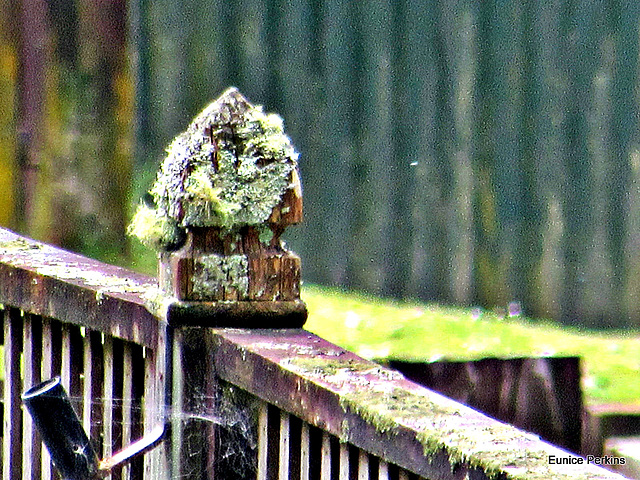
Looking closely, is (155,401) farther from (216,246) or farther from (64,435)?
(216,246)

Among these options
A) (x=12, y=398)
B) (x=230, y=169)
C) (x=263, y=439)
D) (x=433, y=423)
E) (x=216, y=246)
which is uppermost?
(x=230, y=169)

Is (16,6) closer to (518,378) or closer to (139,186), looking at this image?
(139,186)

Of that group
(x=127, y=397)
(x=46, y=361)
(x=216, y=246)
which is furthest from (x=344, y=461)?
(x=46, y=361)

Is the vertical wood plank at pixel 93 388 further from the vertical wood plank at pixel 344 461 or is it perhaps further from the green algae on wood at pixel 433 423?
the vertical wood plank at pixel 344 461

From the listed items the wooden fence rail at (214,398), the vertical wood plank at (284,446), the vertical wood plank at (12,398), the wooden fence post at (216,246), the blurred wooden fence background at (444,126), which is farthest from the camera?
the blurred wooden fence background at (444,126)

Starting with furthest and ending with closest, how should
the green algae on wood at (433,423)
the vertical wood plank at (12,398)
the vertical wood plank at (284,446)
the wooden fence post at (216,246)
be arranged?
the vertical wood plank at (12,398)
the wooden fence post at (216,246)
the vertical wood plank at (284,446)
the green algae on wood at (433,423)

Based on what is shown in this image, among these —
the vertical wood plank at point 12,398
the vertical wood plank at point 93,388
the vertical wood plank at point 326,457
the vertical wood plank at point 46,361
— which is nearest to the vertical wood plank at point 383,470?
the vertical wood plank at point 326,457

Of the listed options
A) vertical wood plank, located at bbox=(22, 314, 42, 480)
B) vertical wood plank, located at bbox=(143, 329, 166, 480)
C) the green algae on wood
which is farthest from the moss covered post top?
vertical wood plank, located at bbox=(22, 314, 42, 480)

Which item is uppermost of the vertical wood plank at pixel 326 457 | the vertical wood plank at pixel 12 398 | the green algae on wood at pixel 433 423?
the green algae on wood at pixel 433 423
